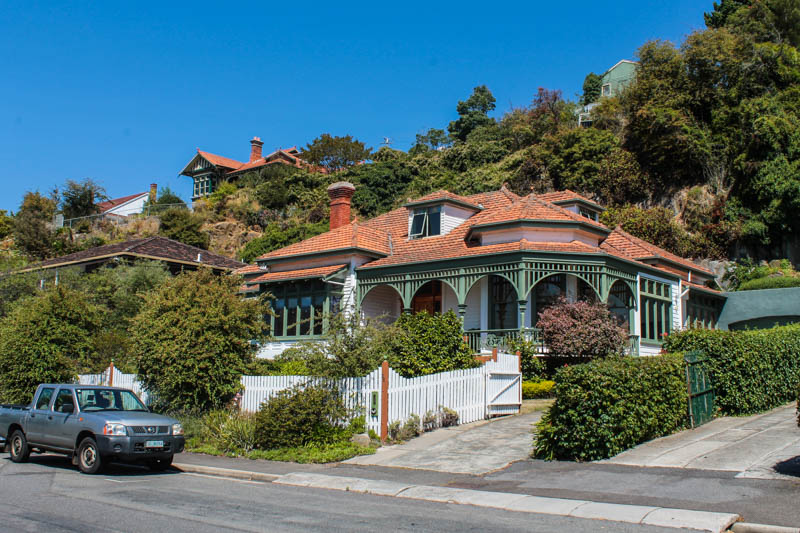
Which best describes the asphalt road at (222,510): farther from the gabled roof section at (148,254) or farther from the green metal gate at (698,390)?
the gabled roof section at (148,254)

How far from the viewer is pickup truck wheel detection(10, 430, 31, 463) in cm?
1376

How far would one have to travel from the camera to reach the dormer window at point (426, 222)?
2753cm

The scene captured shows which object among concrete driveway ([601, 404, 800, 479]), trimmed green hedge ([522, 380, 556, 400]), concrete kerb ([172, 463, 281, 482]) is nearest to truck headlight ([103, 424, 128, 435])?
concrete kerb ([172, 463, 281, 482])

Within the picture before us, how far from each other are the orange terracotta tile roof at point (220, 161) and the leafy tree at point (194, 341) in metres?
63.1

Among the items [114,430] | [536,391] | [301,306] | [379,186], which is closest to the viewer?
[114,430]

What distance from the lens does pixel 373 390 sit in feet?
47.2

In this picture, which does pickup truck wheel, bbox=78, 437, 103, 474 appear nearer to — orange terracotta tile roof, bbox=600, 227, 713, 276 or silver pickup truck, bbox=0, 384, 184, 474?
A: silver pickup truck, bbox=0, 384, 184, 474

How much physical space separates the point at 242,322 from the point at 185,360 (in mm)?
1686

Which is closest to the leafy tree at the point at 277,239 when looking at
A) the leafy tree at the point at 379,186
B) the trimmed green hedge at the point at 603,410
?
the leafy tree at the point at 379,186

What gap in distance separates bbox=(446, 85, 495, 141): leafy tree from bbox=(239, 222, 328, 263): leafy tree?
93.5ft

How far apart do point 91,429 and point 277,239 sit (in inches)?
1620

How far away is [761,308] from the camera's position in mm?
28781

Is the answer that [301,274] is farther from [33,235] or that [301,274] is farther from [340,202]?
[33,235]

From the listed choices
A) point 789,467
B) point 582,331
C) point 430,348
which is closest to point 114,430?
point 430,348
